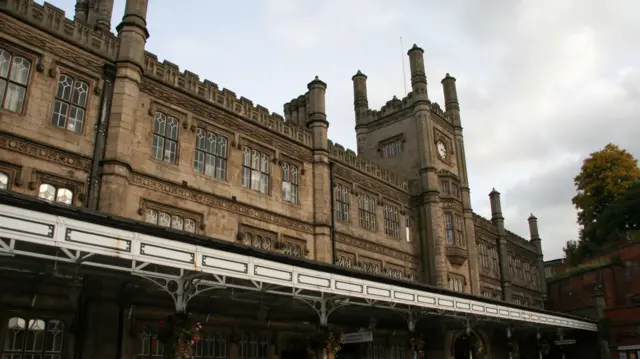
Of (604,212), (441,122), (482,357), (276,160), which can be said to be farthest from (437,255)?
(604,212)

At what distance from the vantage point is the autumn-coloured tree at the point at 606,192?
45.8m

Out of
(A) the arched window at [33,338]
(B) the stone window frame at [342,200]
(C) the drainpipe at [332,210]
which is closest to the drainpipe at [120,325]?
(A) the arched window at [33,338]

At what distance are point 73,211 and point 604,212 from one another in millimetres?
47319

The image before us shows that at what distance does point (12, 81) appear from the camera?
15961 millimetres

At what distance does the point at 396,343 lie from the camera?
26625 mm

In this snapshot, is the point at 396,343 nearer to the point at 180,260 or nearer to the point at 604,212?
the point at 180,260

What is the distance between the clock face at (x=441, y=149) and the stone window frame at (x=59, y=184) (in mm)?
24466

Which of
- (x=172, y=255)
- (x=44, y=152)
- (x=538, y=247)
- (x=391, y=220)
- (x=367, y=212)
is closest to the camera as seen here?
(x=172, y=255)

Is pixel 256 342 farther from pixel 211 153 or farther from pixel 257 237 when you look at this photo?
pixel 211 153

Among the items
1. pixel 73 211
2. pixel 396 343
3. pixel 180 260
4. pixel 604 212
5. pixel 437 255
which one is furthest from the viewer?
pixel 604 212

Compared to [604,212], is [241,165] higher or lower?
lower

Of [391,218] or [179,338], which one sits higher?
[391,218]

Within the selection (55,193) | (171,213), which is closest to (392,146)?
(171,213)

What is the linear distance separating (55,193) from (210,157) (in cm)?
636
